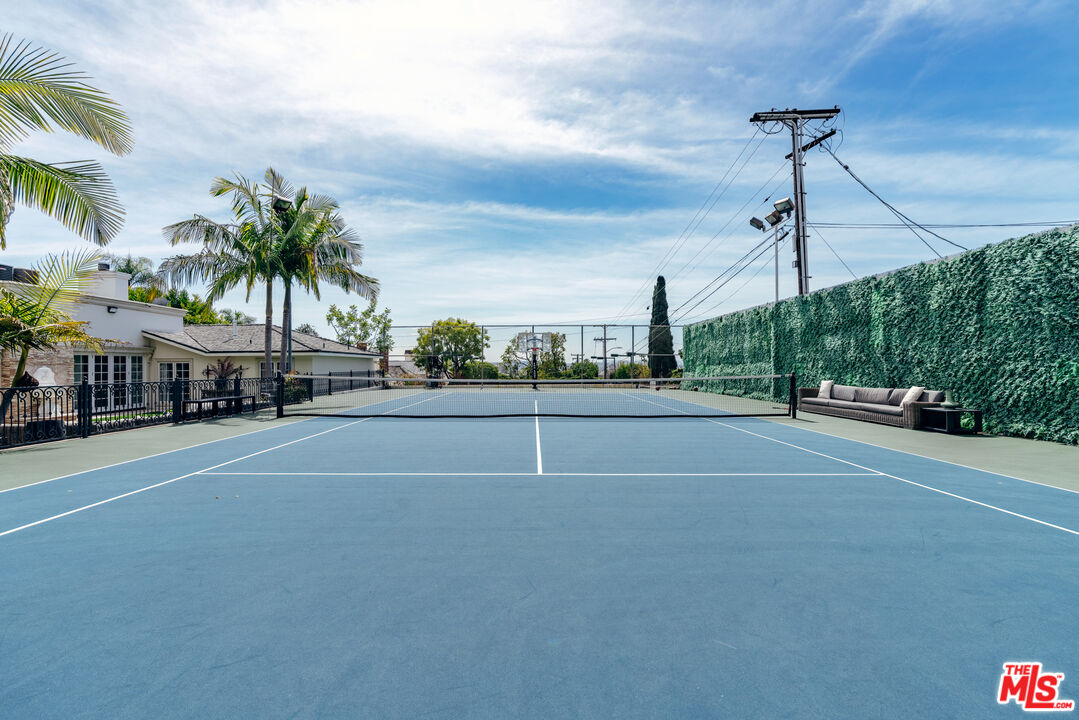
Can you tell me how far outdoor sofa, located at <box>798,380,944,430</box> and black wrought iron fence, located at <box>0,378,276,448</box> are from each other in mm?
18005

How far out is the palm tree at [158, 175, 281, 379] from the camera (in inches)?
773

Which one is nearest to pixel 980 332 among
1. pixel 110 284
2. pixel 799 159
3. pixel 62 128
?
pixel 799 159

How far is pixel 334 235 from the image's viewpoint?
22.0 meters

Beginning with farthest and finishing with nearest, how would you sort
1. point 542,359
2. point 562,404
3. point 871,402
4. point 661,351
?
1. point 661,351
2. point 542,359
3. point 562,404
4. point 871,402

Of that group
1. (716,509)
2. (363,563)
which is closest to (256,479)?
(363,563)

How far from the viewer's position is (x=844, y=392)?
657 inches

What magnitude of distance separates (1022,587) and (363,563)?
4.84 m

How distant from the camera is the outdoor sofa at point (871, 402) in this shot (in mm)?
13125

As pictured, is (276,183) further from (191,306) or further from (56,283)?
(191,306)

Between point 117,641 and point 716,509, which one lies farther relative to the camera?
point 716,509

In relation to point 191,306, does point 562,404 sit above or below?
below

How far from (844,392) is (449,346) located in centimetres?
2258

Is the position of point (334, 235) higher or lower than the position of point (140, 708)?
higher

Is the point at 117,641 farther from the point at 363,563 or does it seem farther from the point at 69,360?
the point at 69,360
